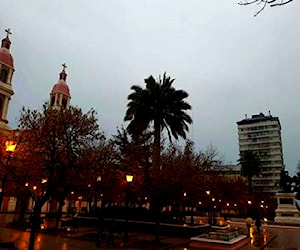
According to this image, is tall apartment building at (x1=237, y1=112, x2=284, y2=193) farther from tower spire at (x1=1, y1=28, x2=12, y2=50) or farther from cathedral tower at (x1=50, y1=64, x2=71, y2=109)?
tower spire at (x1=1, y1=28, x2=12, y2=50)

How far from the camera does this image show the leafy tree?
43.2ft

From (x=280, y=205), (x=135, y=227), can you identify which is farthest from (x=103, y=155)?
(x=280, y=205)

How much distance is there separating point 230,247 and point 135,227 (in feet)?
32.0

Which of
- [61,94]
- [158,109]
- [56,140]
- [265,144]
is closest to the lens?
[56,140]

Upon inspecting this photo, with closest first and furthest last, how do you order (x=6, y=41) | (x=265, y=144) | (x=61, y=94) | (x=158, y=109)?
(x=158, y=109)
(x=6, y=41)
(x=61, y=94)
(x=265, y=144)

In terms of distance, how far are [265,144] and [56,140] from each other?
386 ft

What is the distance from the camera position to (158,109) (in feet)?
98.7

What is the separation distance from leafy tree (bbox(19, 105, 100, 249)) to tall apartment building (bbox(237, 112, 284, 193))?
10722 cm

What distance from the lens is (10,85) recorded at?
52438 millimetres

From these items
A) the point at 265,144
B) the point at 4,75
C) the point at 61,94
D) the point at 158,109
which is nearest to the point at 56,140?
the point at 158,109

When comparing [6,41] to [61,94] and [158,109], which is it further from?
[158,109]

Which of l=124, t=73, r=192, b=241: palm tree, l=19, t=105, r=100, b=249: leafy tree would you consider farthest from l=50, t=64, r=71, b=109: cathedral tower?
l=19, t=105, r=100, b=249: leafy tree

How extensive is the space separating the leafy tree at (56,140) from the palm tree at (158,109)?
1485 cm

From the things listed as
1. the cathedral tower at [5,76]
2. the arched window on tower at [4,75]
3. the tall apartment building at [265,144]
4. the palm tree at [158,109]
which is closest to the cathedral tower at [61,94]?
the cathedral tower at [5,76]
